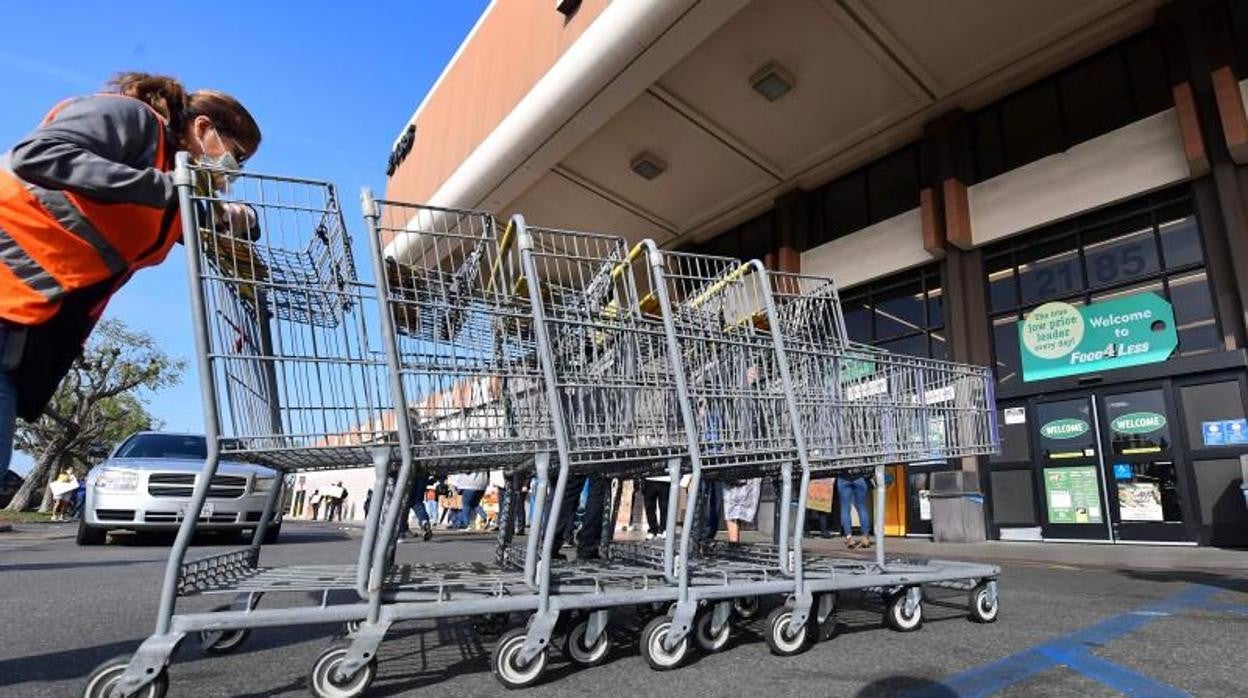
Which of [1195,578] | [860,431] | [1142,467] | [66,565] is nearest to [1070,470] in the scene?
[1142,467]

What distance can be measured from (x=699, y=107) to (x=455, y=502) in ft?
40.1

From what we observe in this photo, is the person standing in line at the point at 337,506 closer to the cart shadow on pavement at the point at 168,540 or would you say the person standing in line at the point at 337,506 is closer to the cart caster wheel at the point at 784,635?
the cart shadow on pavement at the point at 168,540

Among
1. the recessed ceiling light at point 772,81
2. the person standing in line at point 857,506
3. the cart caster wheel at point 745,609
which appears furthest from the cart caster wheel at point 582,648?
the recessed ceiling light at point 772,81

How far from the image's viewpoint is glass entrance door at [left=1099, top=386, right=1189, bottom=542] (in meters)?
8.37

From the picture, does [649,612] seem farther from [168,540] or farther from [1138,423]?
[168,540]

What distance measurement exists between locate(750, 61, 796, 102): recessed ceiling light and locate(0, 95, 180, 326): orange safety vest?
30.7ft

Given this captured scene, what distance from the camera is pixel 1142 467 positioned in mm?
8625

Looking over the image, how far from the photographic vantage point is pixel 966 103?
10.7 metres

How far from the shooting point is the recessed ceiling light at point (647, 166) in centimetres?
1269

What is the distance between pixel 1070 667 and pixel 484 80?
13.3m

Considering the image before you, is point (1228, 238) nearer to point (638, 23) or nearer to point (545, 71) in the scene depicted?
point (638, 23)

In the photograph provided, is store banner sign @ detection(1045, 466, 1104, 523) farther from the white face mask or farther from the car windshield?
the car windshield

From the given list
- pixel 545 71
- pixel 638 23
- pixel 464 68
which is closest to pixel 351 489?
pixel 464 68

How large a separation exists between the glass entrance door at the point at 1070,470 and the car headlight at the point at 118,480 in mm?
11439
